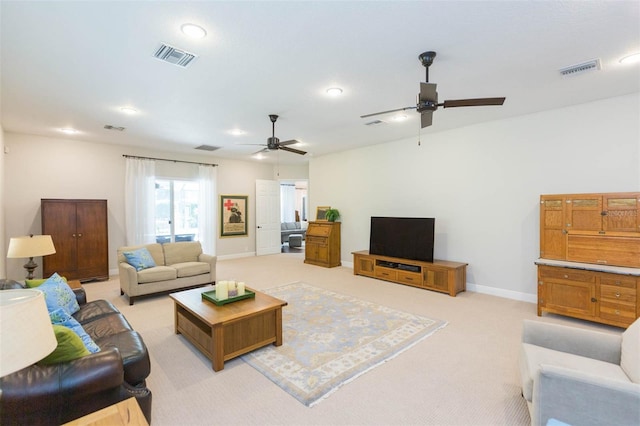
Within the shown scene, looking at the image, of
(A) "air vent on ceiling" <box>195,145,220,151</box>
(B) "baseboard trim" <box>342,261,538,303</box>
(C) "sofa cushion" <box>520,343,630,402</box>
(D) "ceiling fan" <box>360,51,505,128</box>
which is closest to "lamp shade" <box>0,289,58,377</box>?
(C) "sofa cushion" <box>520,343,630,402</box>

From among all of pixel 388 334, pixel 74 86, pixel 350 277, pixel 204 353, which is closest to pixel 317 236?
pixel 350 277

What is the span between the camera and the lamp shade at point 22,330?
95 cm

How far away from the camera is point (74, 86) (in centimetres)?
340

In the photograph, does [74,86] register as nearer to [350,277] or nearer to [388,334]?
[388,334]

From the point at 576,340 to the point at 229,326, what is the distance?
2771 mm

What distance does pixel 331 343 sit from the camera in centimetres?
318

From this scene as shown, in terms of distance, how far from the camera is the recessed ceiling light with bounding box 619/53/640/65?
9.11ft

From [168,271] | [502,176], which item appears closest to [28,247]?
[168,271]

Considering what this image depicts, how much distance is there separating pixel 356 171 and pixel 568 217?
4035mm

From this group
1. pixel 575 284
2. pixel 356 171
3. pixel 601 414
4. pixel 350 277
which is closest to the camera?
pixel 601 414

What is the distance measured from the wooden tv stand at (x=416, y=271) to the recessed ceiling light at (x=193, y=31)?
452 centimetres

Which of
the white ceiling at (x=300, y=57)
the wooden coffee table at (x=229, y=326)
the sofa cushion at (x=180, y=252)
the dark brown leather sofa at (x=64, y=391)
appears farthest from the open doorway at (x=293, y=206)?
the dark brown leather sofa at (x=64, y=391)

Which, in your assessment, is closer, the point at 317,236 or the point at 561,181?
the point at 561,181

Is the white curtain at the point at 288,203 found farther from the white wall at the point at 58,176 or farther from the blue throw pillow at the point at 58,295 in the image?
the blue throw pillow at the point at 58,295
